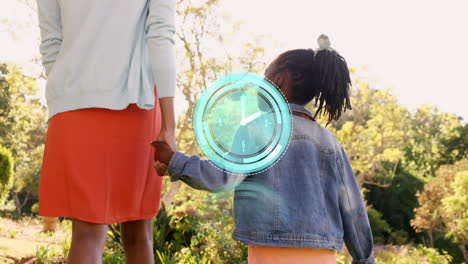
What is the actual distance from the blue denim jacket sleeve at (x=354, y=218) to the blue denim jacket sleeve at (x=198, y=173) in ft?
1.42

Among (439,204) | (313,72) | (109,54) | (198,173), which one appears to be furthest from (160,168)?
(439,204)

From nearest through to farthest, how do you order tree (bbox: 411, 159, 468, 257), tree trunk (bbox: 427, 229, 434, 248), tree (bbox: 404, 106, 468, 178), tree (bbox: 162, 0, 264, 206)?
tree (bbox: 162, 0, 264, 206)
tree (bbox: 411, 159, 468, 257)
tree trunk (bbox: 427, 229, 434, 248)
tree (bbox: 404, 106, 468, 178)

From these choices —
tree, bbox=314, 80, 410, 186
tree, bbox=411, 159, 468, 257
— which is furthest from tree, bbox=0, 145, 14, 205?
tree, bbox=411, 159, 468, 257

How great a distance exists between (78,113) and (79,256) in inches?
17.9

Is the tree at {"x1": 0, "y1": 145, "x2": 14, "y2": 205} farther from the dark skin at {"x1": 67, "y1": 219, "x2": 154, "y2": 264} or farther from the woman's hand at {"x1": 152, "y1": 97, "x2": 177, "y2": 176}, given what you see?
the woman's hand at {"x1": 152, "y1": 97, "x2": 177, "y2": 176}

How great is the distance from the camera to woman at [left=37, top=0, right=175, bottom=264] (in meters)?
1.54

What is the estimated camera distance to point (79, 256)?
1496 mm

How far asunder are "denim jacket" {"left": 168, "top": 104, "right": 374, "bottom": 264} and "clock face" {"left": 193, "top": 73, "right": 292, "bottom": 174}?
0.05 meters

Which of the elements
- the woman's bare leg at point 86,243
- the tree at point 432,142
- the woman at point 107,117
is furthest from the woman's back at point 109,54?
the tree at point 432,142

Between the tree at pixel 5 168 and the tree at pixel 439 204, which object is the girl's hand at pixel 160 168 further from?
the tree at pixel 439 204

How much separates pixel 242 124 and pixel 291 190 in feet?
0.90

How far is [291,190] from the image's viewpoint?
1.58 m

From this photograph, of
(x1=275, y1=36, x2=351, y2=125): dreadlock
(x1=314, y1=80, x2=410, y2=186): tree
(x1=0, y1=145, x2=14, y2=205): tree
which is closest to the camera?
(x1=275, y1=36, x2=351, y2=125): dreadlock

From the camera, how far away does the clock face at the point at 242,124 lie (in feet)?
4.99
